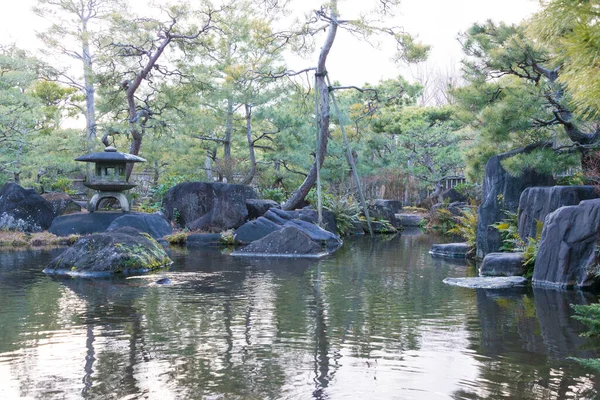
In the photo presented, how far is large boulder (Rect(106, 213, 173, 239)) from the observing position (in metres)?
14.1

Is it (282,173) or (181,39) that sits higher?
(181,39)

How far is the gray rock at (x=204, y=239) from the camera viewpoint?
1507 centimetres

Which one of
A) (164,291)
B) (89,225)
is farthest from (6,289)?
(89,225)

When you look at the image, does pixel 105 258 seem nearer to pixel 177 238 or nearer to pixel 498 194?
pixel 177 238

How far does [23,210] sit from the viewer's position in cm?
1614

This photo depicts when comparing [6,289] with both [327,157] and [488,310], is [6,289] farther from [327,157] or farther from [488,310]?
[327,157]

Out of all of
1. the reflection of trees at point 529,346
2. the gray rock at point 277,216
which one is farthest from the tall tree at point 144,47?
the reflection of trees at point 529,346

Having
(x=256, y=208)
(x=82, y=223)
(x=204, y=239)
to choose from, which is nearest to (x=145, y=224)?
(x=204, y=239)

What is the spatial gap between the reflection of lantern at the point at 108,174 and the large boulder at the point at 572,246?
34.6 feet

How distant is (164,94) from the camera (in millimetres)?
21328

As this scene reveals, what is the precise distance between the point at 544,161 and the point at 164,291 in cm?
630

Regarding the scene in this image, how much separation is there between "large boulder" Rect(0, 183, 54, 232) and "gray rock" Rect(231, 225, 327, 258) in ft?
21.7

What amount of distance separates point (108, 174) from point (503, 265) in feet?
33.4

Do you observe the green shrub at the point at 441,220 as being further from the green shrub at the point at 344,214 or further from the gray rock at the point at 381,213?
the green shrub at the point at 344,214
